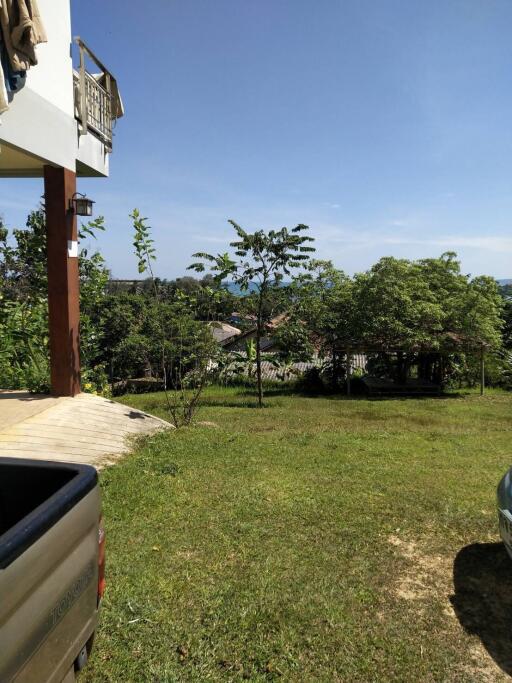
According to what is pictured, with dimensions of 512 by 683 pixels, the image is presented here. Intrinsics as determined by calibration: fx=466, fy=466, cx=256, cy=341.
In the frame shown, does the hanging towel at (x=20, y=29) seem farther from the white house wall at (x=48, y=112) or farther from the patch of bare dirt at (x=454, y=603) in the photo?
the patch of bare dirt at (x=454, y=603)

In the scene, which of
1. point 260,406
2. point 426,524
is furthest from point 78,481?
point 260,406

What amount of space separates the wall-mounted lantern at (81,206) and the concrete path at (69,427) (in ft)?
10.2

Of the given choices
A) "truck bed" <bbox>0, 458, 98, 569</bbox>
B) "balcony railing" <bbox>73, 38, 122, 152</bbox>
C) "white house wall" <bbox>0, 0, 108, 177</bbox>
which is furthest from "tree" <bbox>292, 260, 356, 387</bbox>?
"truck bed" <bbox>0, 458, 98, 569</bbox>

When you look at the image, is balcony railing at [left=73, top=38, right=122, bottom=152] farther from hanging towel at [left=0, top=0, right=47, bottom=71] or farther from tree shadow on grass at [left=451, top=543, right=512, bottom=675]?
tree shadow on grass at [left=451, top=543, right=512, bottom=675]

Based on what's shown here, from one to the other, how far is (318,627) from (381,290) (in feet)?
47.9

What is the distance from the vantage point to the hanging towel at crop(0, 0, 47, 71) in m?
5.14

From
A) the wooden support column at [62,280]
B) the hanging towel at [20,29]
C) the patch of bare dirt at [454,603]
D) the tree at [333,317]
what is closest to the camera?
the patch of bare dirt at [454,603]

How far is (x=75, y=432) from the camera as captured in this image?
261 inches

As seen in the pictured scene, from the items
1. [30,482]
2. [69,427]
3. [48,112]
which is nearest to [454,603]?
[30,482]

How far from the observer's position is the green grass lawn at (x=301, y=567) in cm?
289

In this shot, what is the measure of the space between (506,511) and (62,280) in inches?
277

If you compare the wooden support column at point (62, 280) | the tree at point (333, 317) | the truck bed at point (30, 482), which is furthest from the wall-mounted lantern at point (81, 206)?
the tree at point (333, 317)

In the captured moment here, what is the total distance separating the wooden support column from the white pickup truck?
5561 millimetres

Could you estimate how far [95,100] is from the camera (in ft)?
28.3
